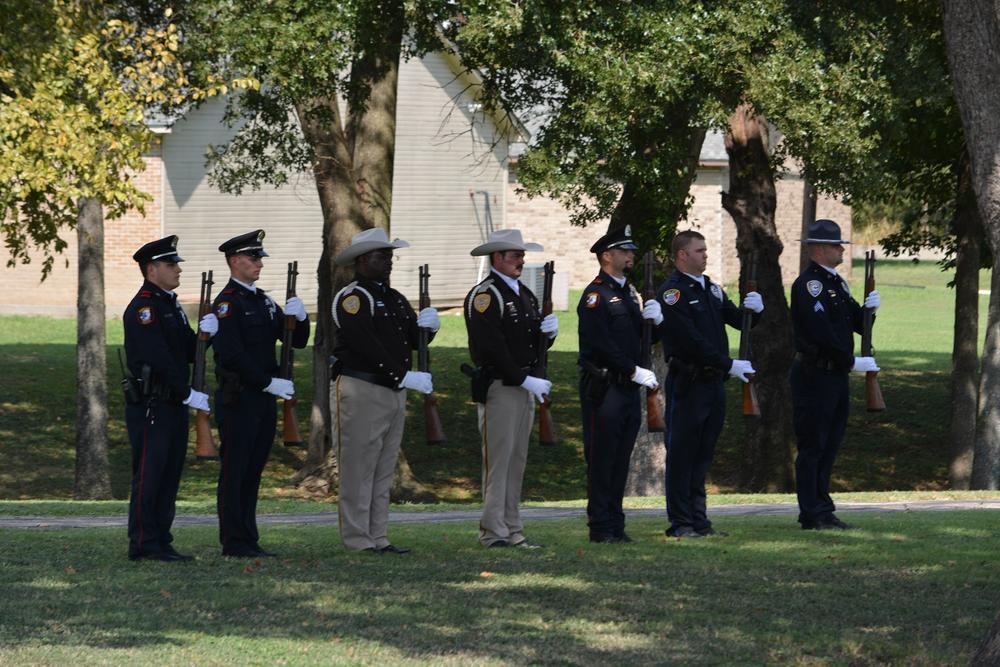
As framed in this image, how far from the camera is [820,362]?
36.5ft

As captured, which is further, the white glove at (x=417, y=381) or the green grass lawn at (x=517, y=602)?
the white glove at (x=417, y=381)

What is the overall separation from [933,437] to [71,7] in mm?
15422

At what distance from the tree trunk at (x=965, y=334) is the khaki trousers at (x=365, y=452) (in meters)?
13.6

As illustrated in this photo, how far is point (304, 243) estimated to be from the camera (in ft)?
132

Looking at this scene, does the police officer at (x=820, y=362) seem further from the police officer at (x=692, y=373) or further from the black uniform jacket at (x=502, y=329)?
the black uniform jacket at (x=502, y=329)

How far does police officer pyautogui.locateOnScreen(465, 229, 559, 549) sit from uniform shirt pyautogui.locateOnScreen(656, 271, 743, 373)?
84cm

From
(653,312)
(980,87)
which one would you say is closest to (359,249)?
(653,312)

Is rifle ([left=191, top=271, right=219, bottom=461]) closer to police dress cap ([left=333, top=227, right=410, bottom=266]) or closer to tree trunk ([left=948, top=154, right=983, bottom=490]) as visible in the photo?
police dress cap ([left=333, top=227, right=410, bottom=266])

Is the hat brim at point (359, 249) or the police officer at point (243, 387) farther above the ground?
the hat brim at point (359, 249)

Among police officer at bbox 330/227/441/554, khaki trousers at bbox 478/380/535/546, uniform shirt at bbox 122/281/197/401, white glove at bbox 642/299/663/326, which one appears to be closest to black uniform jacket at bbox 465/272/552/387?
khaki trousers at bbox 478/380/535/546

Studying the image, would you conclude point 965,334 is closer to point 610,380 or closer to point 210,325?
point 610,380

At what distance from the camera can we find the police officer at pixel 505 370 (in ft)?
33.7

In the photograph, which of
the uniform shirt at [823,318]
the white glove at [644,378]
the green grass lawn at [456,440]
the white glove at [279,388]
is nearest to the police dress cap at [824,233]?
the uniform shirt at [823,318]

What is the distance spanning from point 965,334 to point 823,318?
39.9 feet
